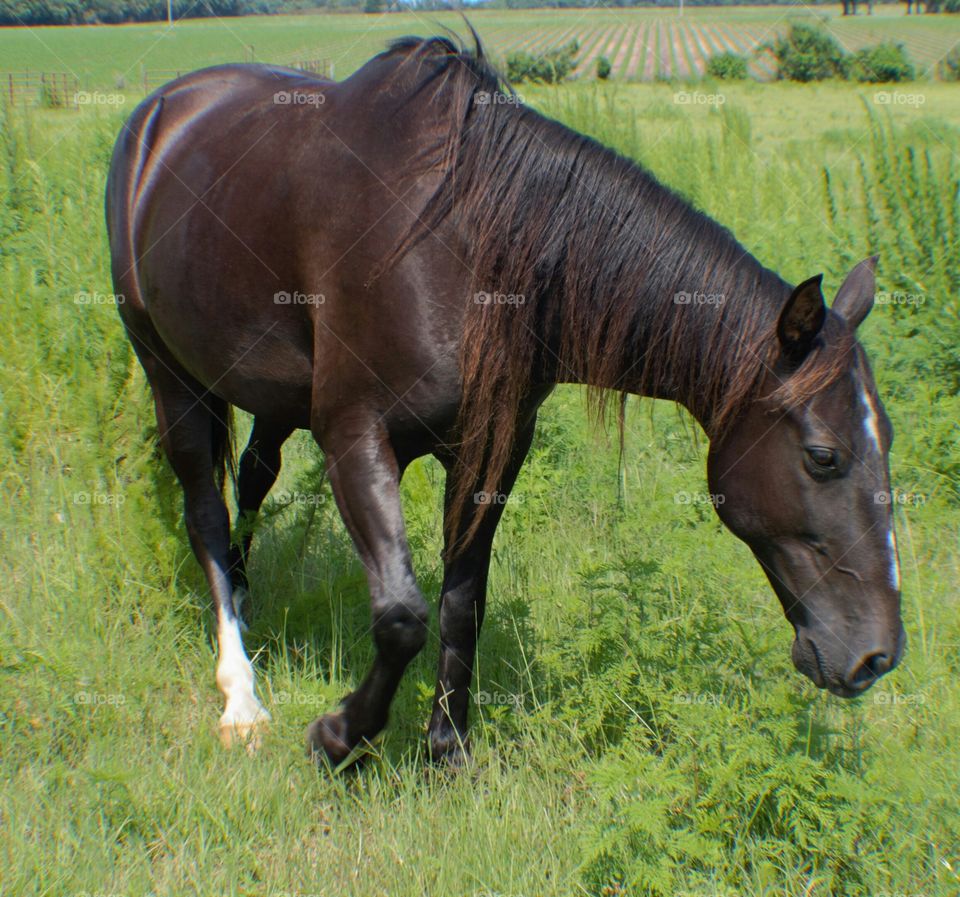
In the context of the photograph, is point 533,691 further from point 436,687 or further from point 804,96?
point 804,96

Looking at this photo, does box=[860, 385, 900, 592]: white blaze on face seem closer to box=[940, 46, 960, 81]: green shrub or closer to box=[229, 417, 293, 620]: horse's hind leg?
box=[229, 417, 293, 620]: horse's hind leg

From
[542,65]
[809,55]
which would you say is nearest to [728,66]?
[809,55]

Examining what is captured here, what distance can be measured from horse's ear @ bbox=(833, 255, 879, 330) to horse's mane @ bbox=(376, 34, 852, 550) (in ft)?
0.63

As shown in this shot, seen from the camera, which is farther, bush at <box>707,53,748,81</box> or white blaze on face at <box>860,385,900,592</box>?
bush at <box>707,53,748,81</box>

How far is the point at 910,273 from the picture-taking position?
20.1ft

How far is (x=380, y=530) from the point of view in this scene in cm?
282

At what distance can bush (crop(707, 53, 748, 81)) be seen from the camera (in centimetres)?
1994

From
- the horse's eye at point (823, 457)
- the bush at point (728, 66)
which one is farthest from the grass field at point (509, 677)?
the bush at point (728, 66)

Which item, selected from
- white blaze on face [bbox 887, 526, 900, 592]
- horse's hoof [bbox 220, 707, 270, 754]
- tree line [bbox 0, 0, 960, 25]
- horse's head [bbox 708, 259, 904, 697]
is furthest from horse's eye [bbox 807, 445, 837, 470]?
horse's hoof [bbox 220, 707, 270, 754]

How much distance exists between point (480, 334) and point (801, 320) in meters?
0.86

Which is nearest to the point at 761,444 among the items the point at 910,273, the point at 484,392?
the point at 484,392

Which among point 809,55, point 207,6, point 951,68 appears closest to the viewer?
point 207,6

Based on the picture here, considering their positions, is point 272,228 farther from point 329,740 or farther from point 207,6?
point 207,6

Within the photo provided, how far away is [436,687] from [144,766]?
1.02 metres
